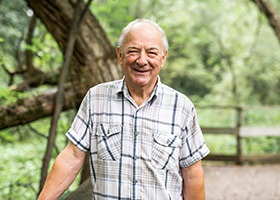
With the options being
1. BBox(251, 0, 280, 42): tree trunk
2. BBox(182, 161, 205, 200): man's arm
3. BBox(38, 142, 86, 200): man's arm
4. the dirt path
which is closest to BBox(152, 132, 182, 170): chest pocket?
BBox(182, 161, 205, 200): man's arm

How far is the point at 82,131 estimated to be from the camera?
188cm

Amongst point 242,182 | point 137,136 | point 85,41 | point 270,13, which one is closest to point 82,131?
point 137,136

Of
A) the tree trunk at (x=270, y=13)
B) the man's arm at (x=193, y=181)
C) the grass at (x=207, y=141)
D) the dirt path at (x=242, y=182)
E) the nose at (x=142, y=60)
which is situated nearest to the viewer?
the nose at (x=142, y=60)

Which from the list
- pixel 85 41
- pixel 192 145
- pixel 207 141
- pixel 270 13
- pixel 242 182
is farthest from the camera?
pixel 207 141

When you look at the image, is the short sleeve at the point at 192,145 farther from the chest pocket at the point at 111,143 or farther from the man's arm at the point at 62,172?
the man's arm at the point at 62,172

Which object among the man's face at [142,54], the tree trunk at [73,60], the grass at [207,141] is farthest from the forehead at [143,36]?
the grass at [207,141]

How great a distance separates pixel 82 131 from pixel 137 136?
0.25 meters

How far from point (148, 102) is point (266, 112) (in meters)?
12.6

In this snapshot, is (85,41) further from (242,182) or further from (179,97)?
(242,182)

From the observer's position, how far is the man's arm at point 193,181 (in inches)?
76.0

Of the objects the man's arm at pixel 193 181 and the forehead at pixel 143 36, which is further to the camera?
the man's arm at pixel 193 181

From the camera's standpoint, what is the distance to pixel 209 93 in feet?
57.5

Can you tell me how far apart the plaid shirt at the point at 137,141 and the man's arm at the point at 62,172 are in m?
0.05

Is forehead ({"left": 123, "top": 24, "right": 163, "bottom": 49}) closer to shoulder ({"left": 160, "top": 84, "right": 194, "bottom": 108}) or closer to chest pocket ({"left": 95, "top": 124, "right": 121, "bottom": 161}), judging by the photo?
shoulder ({"left": 160, "top": 84, "right": 194, "bottom": 108})
